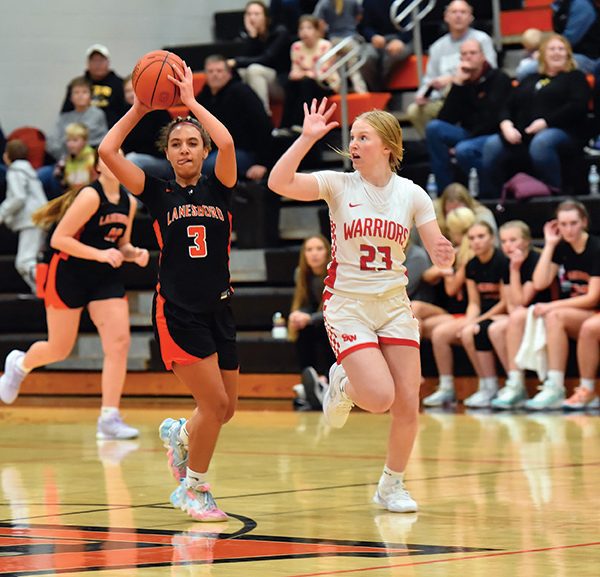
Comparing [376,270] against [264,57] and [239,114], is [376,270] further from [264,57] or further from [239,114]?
[264,57]

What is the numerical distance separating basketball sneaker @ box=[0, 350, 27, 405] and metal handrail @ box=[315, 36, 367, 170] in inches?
164

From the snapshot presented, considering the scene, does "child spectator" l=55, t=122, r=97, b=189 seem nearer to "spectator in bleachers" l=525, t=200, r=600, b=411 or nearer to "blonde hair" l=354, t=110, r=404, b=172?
"spectator in bleachers" l=525, t=200, r=600, b=411

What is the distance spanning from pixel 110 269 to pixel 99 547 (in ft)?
13.5

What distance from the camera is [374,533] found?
5094mm

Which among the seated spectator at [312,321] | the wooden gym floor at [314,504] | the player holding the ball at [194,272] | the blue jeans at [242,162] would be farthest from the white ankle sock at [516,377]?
the player holding the ball at [194,272]

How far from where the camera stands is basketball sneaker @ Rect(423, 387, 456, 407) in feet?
35.2

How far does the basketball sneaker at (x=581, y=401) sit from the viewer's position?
9.95 m

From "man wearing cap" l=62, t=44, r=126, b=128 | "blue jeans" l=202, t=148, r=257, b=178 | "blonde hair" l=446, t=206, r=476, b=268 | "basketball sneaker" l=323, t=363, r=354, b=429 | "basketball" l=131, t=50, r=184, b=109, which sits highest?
"man wearing cap" l=62, t=44, r=126, b=128

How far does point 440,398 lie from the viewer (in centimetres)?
1076

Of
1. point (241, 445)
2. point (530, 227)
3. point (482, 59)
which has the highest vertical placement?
point (482, 59)

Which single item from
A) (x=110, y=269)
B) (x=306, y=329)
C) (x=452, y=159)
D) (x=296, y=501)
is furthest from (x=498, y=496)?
(x=452, y=159)

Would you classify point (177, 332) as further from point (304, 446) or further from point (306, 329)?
point (306, 329)

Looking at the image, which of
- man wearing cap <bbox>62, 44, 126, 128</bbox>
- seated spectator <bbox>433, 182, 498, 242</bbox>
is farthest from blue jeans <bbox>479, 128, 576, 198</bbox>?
man wearing cap <bbox>62, 44, 126, 128</bbox>

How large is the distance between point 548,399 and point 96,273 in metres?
3.45
